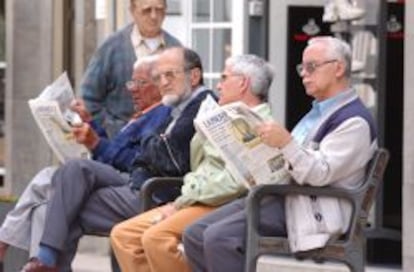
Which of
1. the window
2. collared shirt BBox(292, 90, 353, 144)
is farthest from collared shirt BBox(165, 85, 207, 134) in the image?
the window

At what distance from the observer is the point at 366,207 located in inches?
270

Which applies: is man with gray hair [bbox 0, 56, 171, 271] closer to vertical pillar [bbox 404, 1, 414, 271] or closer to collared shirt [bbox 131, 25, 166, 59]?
collared shirt [bbox 131, 25, 166, 59]

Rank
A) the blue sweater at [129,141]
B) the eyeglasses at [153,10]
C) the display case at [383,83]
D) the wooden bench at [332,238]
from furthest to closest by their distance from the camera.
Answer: the display case at [383,83] → the eyeglasses at [153,10] → the blue sweater at [129,141] → the wooden bench at [332,238]

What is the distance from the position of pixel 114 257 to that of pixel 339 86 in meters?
1.77

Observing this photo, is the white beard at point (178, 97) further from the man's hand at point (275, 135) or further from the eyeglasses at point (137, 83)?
the man's hand at point (275, 135)

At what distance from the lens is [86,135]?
26.2 ft

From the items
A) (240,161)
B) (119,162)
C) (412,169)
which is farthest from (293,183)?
(412,169)

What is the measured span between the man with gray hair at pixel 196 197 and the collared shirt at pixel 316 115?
0.16 metres

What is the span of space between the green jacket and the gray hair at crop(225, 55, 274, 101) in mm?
78

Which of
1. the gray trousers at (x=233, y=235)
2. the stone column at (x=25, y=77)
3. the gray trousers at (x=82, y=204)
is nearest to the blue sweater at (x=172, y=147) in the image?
the gray trousers at (x=82, y=204)

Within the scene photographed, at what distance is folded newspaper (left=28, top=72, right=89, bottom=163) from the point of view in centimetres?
788

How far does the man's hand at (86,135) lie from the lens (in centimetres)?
797

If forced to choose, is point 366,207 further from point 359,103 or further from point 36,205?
point 36,205

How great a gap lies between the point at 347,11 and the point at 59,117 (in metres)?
2.42
